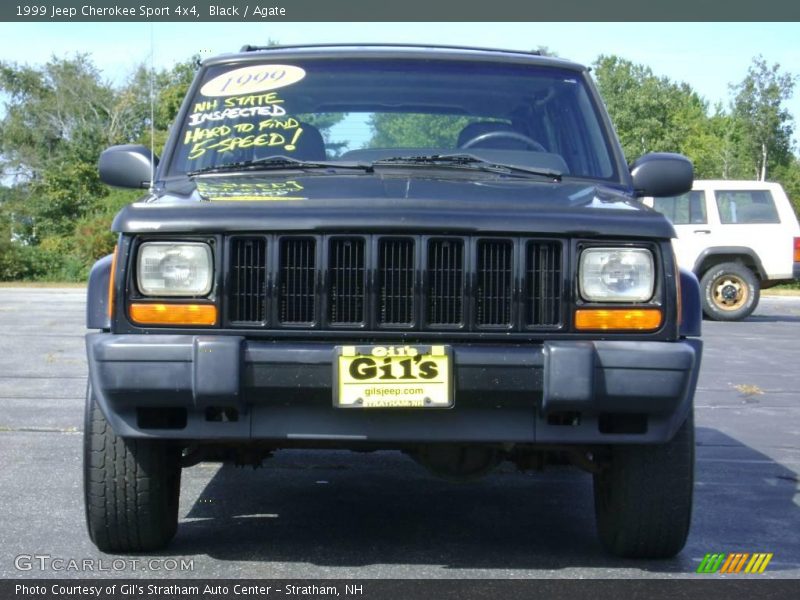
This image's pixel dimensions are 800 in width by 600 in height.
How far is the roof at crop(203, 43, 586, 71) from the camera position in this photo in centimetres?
524

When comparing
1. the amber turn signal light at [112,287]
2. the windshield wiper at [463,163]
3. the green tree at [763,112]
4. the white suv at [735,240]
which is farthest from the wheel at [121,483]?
the green tree at [763,112]

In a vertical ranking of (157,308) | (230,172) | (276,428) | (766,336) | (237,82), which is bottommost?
(766,336)

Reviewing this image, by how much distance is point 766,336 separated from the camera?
14.7 m

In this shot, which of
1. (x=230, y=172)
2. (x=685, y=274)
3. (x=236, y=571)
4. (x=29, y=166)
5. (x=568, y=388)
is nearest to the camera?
(x=568, y=388)

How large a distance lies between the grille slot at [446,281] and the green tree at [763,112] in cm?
5516

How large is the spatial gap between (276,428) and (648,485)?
1.25m

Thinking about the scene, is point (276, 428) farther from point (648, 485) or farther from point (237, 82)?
point (237, 82)

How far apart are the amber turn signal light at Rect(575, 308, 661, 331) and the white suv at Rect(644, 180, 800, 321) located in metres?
14.0

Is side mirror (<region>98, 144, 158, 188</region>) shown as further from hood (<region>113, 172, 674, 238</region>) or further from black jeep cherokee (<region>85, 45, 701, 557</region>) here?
hood (<region>113, 172, 674, 238</region>)

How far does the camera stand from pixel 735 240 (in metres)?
17.6

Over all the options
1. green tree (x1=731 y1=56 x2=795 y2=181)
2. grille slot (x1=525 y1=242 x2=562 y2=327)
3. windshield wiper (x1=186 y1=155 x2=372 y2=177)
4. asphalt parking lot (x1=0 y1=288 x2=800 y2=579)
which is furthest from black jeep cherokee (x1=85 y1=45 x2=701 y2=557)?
green tree (x1=731 y1=56 x2=795 y2=181)

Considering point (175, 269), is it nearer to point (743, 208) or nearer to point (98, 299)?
point (98, 299)

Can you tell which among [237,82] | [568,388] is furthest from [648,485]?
[237,82]

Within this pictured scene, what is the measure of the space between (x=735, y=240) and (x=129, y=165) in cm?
1398
